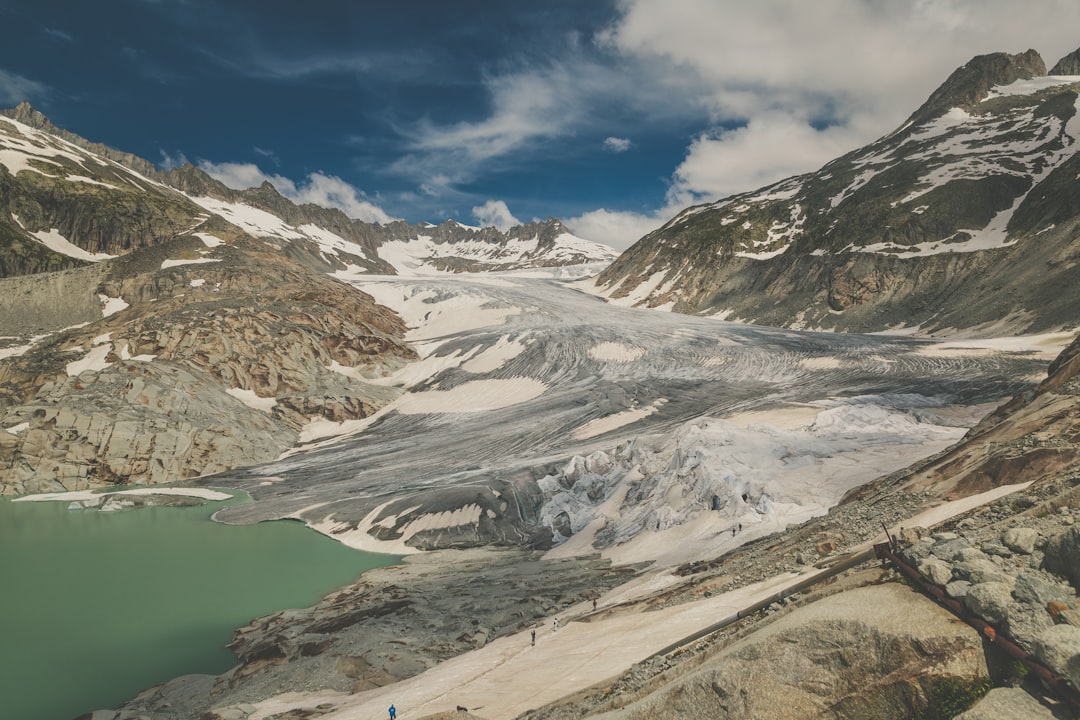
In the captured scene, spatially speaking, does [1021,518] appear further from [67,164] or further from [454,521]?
[67,164]

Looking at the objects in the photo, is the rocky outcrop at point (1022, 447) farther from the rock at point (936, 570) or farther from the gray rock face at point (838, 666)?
the gray rock face at point (838, 666)

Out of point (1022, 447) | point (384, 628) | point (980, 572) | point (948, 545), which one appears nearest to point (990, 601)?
point (980, 572)

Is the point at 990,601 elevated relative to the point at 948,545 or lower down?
lower down

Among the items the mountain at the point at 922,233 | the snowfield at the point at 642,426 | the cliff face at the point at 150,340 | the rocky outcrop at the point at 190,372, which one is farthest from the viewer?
the mountain at the point at 922,233

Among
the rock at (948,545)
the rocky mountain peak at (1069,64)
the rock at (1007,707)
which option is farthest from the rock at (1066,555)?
the rocky mountain peak at (1069,64)

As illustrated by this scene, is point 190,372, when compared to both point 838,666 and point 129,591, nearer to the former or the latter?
point 129,591

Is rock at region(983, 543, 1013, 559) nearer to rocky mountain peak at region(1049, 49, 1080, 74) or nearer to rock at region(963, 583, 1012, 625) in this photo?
rock at region(963, 583, 1012, 625)

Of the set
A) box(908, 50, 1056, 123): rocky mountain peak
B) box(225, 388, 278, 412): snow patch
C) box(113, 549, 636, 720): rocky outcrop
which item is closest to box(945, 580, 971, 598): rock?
box(113, 549, 636, 720): rocky outcrop
